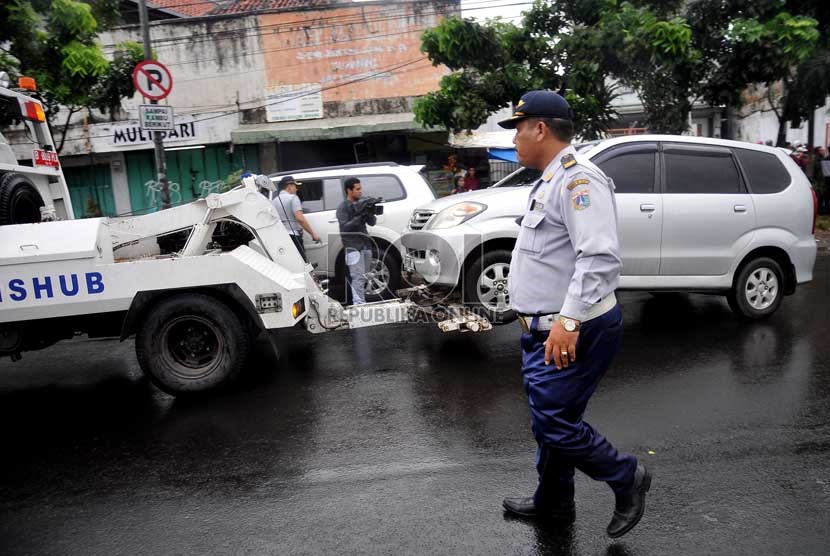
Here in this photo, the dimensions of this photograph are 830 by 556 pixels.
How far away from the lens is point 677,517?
3.23 m

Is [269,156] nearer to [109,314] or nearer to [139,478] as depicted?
[109,314]

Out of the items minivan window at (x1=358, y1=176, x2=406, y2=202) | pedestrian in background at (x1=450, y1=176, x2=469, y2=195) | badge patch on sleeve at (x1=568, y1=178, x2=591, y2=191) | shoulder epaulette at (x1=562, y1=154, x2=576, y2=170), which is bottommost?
pedestrian in background at (x1=450, y1=176, x2=469, y2=195)

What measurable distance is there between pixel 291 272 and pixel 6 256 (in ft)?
6.59

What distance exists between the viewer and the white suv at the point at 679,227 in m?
6.32

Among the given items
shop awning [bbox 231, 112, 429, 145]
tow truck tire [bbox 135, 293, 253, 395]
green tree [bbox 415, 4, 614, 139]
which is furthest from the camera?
shop awning [bbox 231, 112, 429, 145]

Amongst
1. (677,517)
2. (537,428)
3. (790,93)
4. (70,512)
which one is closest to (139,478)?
(70,512)

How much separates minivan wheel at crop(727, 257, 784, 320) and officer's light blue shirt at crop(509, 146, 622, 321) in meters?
4.70

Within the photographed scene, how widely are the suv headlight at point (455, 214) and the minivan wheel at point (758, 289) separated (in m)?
2.79

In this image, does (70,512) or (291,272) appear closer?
(70,512)

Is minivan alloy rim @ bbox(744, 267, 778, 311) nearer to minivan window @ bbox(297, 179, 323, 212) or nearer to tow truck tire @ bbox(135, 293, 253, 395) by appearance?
tow truck tire @ bbox(135, 293, 253, 395)

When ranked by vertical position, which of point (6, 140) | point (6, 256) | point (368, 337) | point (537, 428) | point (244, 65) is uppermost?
point (244, 65)

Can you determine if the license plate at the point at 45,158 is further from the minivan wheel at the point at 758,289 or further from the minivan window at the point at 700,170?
the minivan wheel at the point at 758,289

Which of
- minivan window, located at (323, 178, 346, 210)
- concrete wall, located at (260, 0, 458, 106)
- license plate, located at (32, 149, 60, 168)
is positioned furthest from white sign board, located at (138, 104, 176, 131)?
concrete wall, located at (260, 0, 458, 106)

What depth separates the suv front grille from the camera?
7.12m
